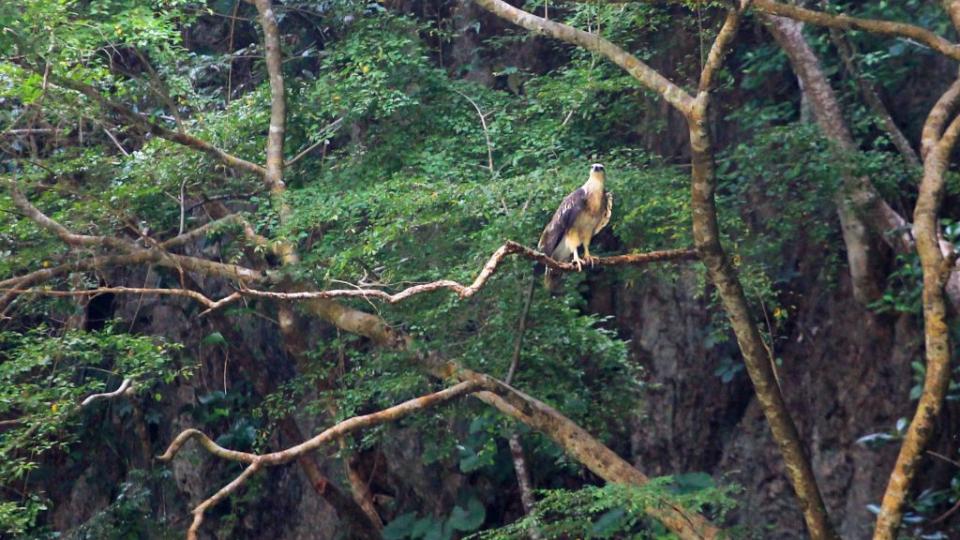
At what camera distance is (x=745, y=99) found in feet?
28.8

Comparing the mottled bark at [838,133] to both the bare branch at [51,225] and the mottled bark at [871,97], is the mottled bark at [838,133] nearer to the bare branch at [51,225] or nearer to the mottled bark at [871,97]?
the mottled bark at [871,97]

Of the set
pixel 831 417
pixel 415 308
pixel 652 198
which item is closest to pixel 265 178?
pixel 415 308

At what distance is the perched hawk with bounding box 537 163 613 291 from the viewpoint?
6379mm

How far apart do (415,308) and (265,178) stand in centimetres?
147

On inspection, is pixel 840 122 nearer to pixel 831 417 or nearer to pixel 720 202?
pixel 720 202

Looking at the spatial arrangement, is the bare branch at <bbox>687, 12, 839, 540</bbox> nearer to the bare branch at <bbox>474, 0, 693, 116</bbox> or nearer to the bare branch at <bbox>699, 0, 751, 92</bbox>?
the bare branch at <bbox>699, 0, 751, 92</bbox>

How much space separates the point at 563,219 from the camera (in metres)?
6.44

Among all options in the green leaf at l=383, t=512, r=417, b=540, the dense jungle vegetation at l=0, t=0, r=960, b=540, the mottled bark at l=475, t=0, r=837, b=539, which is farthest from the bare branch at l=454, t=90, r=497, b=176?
the green leaf at l=383, t=512, r=417, b=540

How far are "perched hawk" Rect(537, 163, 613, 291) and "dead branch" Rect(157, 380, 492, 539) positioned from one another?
89 centimetres

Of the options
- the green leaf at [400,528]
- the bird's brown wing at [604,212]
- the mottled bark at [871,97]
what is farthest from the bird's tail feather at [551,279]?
the green leaf at [400,528]

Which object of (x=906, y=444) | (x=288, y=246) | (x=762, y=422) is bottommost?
(x=762, y=422)

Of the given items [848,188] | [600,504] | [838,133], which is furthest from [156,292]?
[838,133]

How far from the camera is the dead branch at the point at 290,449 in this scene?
570 centimetres

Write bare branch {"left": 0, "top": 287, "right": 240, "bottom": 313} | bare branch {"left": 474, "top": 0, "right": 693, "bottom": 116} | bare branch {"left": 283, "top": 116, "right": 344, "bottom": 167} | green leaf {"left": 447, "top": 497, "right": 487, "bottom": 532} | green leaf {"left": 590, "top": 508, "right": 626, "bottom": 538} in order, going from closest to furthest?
bare branch {"left": 474, "top": 0, "right": 693, "bottom": 116} < bare branch {"left": 0, "top": 287, "right": 240, "bottom": 313} < green leaf {"left": 590, "top": 508, "right": 626, "bottom": 538} < bare branch {"left": 283, "top": 116, "right": 344, "bottom": 167} < green leaf {"left": 447, "top": 497, "right": 487, "bottom": 532}
